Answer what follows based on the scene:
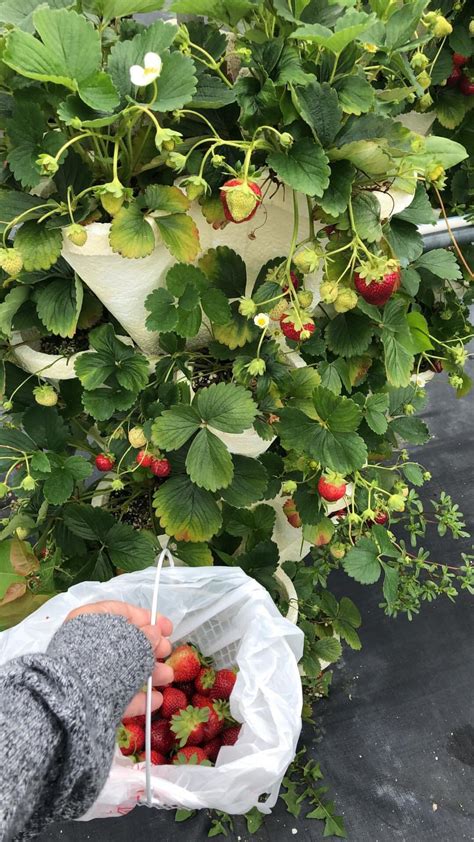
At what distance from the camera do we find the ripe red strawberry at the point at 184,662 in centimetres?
93

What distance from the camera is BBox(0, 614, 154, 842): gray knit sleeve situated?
1.59 feet

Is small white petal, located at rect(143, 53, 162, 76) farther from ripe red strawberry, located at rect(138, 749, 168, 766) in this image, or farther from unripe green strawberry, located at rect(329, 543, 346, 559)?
ripe red strawberry, located at rect(138, 749, 168, 766)

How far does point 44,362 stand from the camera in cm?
79

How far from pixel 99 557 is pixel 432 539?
3.19 feet

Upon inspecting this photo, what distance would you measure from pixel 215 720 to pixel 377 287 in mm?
693

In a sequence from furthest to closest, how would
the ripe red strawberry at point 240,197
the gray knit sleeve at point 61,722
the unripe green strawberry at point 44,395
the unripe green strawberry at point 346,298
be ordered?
1. the unripe green strawberry at point 44,395
2. the unripe green strawberry at point 346,298
3. the ripe red strawberry at point 240,197
4. the gray knit sleeve at point 61,722

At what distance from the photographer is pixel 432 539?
1.54 meters

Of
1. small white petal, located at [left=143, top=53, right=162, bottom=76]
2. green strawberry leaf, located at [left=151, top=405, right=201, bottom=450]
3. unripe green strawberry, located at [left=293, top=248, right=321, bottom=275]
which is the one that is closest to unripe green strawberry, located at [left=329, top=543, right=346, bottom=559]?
green strawberry leaf, located at [left=151, top=405, right=201, bottom=450]

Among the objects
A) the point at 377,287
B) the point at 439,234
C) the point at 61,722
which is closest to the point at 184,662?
the point at 61,722

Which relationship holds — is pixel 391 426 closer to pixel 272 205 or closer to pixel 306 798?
pixel 272 205

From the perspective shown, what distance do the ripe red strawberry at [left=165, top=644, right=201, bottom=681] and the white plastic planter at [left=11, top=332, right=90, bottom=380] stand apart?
469 millimetres

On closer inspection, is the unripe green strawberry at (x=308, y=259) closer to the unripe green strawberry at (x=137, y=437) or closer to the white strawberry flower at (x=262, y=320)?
→ the white strawberry flower at (x=262, y=320)

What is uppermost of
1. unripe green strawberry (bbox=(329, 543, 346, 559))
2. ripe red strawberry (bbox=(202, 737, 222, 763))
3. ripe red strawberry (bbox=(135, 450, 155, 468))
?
ripe red strawberry (bbox=(135, 450, 155, 468))

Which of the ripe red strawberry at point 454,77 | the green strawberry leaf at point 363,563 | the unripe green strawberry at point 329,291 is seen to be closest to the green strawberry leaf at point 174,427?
the unripe green strawberry at point 329,291
